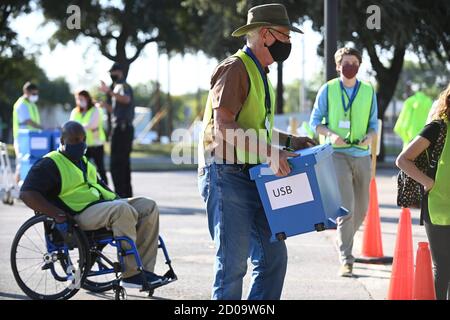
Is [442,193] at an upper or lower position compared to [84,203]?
upper

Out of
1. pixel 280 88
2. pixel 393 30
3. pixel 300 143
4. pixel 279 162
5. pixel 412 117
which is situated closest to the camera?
pixel 279 162

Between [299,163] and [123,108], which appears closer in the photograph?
[299,163]

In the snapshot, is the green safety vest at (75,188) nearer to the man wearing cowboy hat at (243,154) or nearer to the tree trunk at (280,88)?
the man wearing cowboy hat at (243,154)

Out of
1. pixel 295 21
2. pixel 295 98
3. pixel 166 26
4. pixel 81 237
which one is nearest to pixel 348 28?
pixel 295 21

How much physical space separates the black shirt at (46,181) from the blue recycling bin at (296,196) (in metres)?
2.29

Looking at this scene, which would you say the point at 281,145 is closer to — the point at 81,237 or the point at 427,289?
the point at 427,289

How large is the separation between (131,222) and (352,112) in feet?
8.42

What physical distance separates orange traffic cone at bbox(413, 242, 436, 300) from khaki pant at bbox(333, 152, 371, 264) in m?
2.29

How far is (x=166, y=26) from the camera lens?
36969 millimetres

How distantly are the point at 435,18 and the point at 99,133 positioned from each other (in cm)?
1357

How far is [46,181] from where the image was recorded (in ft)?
22.2

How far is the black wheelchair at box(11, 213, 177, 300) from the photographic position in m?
6.56

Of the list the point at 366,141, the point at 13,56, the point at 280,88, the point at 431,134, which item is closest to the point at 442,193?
the point at 431,134

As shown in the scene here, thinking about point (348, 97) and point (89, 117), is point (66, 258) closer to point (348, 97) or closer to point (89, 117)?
point (348, 97)
